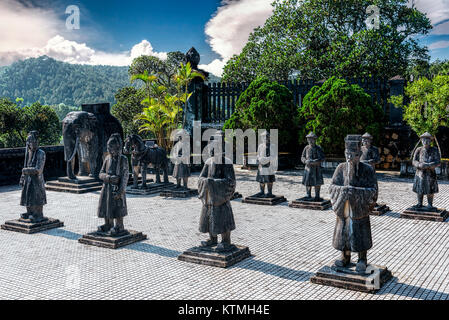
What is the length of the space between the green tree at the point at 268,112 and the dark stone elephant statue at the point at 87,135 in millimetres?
5722

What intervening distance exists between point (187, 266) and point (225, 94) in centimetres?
1528

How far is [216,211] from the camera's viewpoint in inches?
287

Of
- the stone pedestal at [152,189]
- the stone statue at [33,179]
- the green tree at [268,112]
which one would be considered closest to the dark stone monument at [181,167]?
the stone pedestal at [152,189]

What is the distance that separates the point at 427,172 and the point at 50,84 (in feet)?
224

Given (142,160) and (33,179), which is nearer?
(33,179)

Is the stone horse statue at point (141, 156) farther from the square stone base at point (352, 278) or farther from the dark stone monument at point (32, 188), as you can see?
the square stone base at point (352, 278)

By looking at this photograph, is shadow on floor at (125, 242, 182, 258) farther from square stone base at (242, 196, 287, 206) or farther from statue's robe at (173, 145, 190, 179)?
statue's robe at (173, 145, 190, 179)

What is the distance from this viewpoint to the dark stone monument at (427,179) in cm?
995

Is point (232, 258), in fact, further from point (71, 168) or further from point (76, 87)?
point (76, 87)

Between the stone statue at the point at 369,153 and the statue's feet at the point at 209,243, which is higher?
the stone statue at the point at 369,153

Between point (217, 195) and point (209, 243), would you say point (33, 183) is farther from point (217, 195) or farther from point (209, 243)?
point (217, 195)

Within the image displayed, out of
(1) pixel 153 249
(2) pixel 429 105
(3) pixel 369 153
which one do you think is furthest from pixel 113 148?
(2) pixel 429 105

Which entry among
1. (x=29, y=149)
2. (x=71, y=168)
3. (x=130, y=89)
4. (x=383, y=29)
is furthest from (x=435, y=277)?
(x=130, y=89)

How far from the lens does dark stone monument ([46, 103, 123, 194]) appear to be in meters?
14.1
